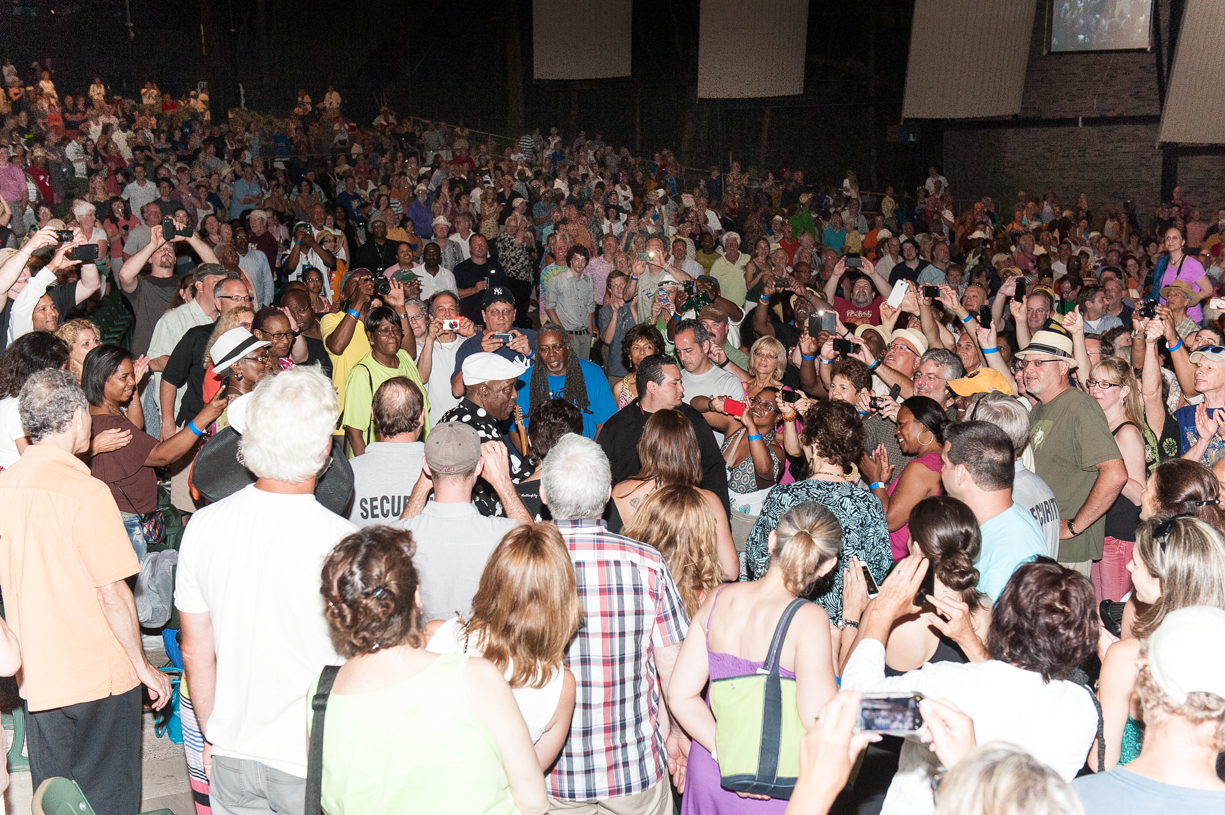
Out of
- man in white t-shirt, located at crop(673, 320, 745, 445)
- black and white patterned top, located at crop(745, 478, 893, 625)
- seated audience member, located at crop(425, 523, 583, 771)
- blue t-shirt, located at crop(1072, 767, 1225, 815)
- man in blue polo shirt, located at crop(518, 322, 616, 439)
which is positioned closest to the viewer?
blue t-shirt, located at crop(1072, 767, 1225, 815)

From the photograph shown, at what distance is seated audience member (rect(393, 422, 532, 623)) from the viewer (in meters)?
2.80

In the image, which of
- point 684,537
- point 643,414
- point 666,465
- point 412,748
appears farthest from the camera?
point 643,414

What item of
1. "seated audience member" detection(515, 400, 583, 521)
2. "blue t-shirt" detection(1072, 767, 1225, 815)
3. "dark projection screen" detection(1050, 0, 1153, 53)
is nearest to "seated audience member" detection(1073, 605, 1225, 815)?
"blue t-shirt" detection(1072, 767, 1225, 815)

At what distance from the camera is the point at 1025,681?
2.14m

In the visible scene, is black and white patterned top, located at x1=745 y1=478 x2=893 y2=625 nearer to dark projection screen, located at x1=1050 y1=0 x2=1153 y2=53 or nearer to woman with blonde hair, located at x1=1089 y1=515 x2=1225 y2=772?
woman with blonde hair, located at x1=1089 y1=515 x2=1225 y2=772

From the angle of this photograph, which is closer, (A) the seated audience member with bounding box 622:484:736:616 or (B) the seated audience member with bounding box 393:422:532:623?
(B) the seated audience member with bounding box 393:422:532:623

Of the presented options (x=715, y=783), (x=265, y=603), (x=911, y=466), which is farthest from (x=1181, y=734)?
(x=911, y=466)

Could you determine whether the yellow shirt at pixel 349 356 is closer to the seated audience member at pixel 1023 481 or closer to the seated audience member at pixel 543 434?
the seated audience member at pixel 543 434

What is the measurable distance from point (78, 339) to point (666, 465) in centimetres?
291

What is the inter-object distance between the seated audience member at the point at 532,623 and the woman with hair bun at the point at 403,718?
12.3 inches

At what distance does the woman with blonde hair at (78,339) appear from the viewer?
4449 mm

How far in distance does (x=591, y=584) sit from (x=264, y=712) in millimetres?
860

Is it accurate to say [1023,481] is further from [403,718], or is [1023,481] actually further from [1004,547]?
[403,718]

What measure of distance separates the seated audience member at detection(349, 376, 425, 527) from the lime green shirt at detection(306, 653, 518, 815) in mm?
1656
